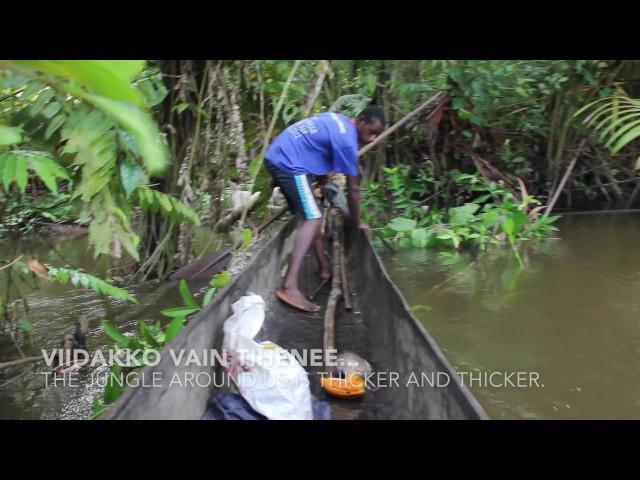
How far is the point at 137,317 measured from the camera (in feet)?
11.9

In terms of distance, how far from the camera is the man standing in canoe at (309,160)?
2848 mm

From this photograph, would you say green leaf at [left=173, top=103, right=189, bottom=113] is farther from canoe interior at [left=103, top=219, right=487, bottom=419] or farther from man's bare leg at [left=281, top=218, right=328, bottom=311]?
man's bare leg at [left=281, top=218, right=328, bottom=311]

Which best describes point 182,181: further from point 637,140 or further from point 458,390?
point 637,140

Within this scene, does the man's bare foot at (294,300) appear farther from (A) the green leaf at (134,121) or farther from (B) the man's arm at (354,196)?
Answer: (A) the green leaf at (134,121)

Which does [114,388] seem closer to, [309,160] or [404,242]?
[309,160]

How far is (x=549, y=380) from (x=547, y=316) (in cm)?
84

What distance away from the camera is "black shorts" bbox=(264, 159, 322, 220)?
2.91m

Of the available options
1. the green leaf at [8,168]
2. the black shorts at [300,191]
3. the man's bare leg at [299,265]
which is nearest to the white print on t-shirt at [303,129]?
the black shorts at [300,191]

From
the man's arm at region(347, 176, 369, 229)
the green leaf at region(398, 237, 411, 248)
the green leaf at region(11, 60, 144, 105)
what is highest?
the green leaf at region(11, 60, 144, 105)

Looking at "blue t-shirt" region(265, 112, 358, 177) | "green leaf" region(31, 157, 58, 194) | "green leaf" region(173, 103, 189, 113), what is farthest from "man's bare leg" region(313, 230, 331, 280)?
"green leaf" region(31, 157, 58, 194)

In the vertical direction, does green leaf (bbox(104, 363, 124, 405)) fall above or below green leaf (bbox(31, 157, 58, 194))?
below
